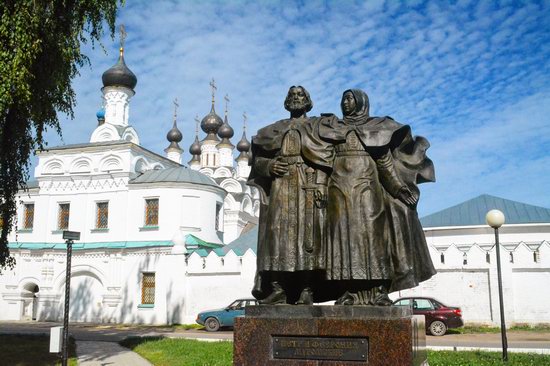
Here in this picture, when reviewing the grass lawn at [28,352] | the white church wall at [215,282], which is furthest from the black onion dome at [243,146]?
the grass lawn at [28,352]

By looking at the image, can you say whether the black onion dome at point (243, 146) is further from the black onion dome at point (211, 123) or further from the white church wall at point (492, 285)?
the white church wall at point (492, 285)

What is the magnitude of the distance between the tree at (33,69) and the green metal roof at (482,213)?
69.7 feet

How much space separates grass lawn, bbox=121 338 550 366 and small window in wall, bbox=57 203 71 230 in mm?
17215

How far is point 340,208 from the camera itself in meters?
5.27

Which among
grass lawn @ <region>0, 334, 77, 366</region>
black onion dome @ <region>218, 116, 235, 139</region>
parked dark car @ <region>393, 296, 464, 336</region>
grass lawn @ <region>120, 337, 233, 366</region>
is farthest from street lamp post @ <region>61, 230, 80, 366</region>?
black onion dome @ <region>218, 116, 235, 139</region>

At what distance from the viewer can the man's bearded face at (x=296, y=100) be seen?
5.81m

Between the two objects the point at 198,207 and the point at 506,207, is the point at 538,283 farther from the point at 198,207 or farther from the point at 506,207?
the point at 198,207

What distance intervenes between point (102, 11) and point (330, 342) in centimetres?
964

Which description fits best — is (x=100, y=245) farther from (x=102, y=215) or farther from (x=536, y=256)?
(x=536, y=256)

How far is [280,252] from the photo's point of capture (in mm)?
5258

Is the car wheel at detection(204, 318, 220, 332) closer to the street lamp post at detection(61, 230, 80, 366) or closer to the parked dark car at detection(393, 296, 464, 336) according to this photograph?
the parked dark car at detection(393, 296, 464, 336)

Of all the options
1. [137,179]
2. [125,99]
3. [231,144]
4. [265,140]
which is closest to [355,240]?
[265,140]

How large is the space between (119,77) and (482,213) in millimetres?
21345

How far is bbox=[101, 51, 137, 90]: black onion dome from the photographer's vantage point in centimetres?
3291
